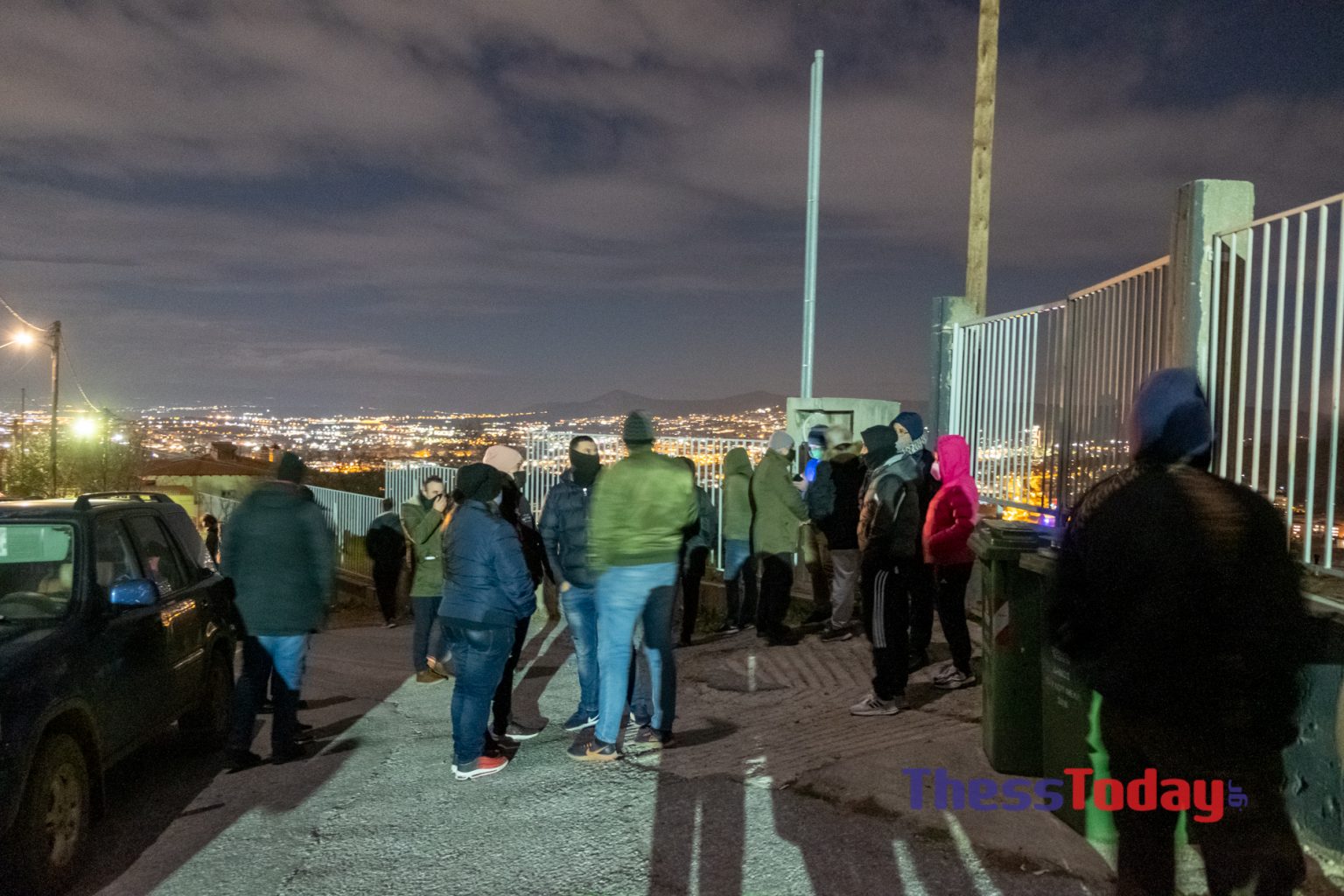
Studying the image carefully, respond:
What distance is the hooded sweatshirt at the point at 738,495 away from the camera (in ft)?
30.2

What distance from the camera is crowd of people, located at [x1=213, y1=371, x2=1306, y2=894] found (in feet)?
8.39

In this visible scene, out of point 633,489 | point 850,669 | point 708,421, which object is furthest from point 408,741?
point 708,421

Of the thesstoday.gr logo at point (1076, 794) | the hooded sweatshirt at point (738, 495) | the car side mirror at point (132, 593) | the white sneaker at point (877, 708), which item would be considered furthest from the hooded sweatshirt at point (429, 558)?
the thesstoday.gr logo at point (1076, 794)

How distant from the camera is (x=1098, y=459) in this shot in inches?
265

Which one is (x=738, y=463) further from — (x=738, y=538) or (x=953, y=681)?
(x=953, y=681)

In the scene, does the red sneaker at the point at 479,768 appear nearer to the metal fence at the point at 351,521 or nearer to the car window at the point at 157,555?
the car window at the point at 157,555

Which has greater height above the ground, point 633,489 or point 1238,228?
point 1238,228

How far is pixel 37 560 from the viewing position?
17.1 feet

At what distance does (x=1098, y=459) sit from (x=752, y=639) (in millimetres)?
3670

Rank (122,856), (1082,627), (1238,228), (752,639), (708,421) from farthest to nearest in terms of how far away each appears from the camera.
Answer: (708,421), (752,639), (1238,228), (122,856), (1082,627)

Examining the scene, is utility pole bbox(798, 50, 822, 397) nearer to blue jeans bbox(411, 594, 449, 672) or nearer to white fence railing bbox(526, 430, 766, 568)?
white fence railing bbox(526, 430, 766, 568)

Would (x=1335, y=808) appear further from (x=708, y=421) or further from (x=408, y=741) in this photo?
(x=708, y=421)

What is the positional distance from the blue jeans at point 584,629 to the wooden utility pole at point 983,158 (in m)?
7.67

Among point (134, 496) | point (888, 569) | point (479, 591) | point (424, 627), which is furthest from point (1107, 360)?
point (134, 496)
